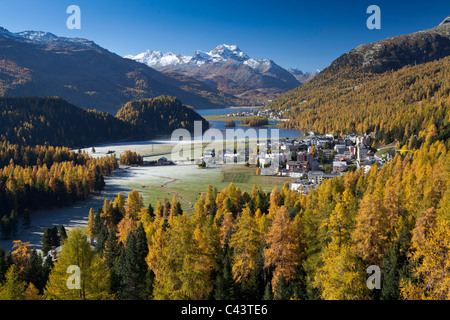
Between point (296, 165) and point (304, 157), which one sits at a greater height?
point (304, 157)

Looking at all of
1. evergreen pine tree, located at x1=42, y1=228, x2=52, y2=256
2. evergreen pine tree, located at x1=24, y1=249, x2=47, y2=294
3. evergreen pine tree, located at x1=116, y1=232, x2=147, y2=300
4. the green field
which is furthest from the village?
evergreen pine tree, located at x1=24, y1=249, x2=47, y2=294

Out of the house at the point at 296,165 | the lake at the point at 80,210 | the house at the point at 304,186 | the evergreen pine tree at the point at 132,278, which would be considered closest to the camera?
the evergreen pine tree at the point at 132,278

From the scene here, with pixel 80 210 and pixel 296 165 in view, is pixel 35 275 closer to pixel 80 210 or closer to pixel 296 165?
pixel 80 210

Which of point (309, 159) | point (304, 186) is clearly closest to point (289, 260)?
point (304, 186)

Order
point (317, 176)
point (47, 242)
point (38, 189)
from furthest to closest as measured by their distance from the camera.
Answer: point (317, 176)
point (38, 189)
point (47, 242)

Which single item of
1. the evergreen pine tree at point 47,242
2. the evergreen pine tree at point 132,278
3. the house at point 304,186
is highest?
the house at point 304,186

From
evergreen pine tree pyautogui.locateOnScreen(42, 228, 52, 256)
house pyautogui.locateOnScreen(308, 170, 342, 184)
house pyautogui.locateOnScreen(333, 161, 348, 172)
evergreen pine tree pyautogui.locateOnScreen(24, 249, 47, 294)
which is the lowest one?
evergreen pine tree pyautogui.locateOnScreen(42, 228, 52, 256)

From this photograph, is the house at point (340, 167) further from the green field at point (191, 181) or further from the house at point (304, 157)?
the green field at point (191, 181)

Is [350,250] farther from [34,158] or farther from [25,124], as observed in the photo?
[25,124]

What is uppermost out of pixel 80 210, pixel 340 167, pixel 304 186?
pixel 340 167

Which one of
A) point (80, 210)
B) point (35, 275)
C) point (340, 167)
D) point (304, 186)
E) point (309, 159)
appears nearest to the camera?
point (35, 275)

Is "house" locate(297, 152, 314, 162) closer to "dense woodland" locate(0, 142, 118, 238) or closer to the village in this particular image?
the village

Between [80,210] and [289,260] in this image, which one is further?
[80,210]

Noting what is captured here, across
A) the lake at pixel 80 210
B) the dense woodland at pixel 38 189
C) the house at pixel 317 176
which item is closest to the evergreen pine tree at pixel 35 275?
the lake at pixel 80 210
